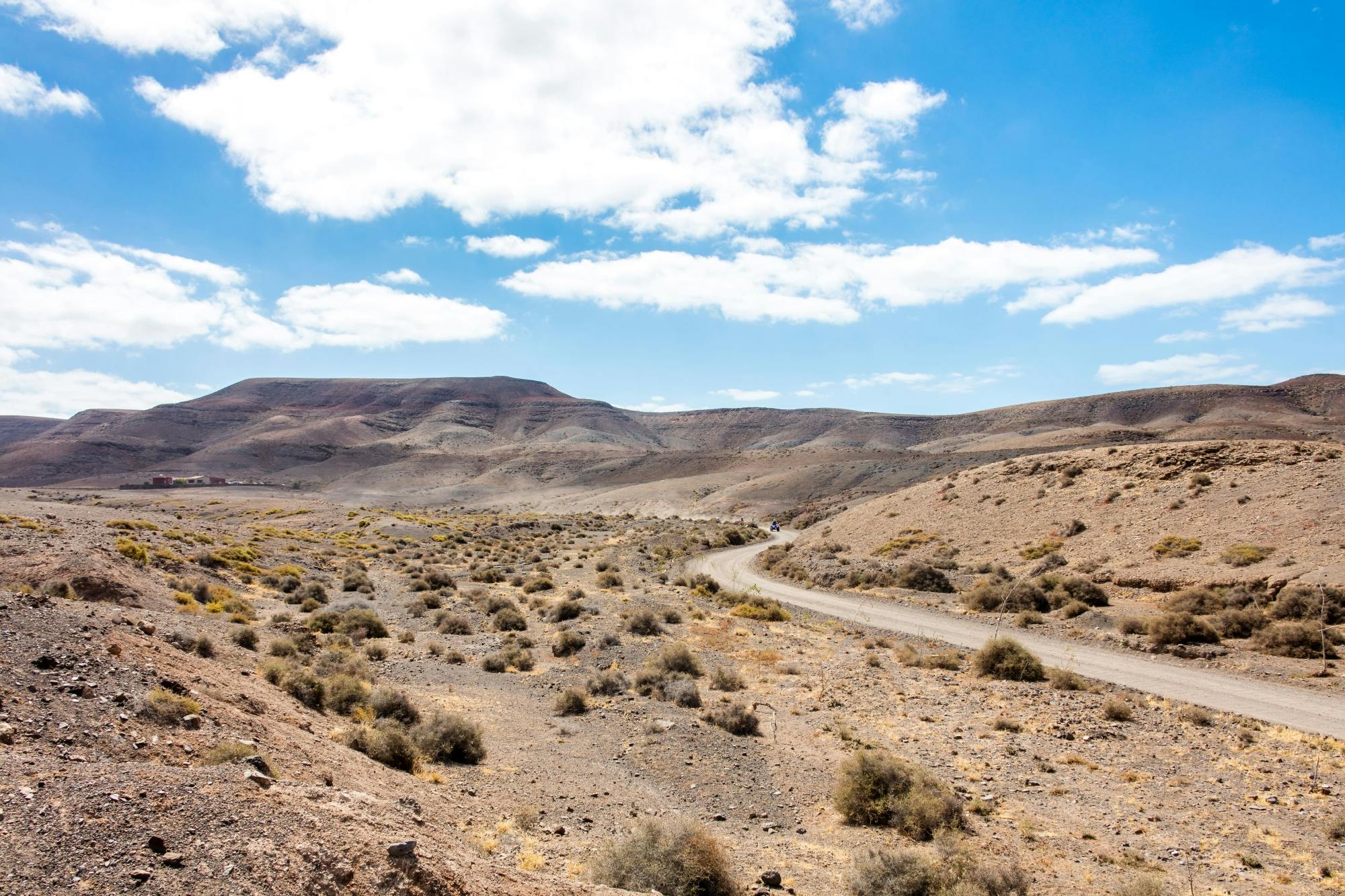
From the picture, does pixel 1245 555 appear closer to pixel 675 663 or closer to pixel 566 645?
pixel 675 663

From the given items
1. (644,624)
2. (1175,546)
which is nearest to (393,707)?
(644,624)

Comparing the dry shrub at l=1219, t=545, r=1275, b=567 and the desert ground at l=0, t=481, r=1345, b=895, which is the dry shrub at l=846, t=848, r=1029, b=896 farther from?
the dry shrub at l=1219, t=545, r=1275, b=567

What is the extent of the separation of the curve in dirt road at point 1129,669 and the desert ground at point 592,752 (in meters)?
0.93

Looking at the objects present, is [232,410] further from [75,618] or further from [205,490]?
[75,618]

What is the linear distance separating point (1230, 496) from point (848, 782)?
29.1m

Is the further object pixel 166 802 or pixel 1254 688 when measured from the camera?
pixel 1254 688

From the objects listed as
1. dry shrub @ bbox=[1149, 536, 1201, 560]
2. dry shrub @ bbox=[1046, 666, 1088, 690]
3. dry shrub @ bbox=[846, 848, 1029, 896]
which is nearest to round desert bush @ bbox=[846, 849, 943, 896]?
dry shrub @ bbox=[846, 848, 1029, 896]

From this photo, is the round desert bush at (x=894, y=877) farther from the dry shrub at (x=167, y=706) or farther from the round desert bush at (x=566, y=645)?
the round desert bush at (x=566, y=645)

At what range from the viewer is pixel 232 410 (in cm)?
17325

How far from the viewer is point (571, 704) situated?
14086 millimetres

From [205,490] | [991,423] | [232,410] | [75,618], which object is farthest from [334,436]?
[75,618]

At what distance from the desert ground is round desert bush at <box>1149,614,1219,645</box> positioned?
734 millimetres

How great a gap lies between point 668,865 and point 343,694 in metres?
7.67

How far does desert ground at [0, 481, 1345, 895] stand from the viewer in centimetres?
524
